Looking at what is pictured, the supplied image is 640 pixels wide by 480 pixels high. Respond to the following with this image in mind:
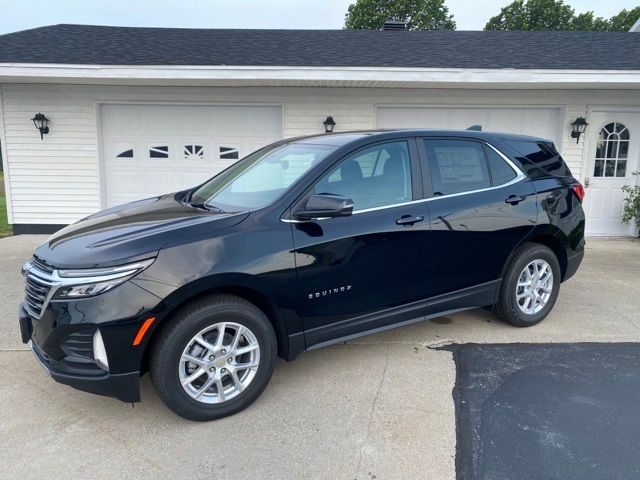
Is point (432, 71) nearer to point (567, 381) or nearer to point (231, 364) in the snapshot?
point (567, 381)

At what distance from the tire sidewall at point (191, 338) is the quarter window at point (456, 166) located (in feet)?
5.63

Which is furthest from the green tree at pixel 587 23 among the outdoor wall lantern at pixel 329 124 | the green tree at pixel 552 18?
the outdoor wall lantern at pixel 329 124

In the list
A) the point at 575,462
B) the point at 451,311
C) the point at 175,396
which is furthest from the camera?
the point at 451,311

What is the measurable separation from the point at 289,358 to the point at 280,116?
21.6ft

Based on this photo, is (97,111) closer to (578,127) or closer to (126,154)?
(126,154)

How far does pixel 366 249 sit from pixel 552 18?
4037cm

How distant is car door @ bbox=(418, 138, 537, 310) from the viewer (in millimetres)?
3689

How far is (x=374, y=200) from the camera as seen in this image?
3.45 meters

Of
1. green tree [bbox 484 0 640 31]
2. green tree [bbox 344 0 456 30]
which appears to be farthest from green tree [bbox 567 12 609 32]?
green tree [bbox 344 0 456 30]

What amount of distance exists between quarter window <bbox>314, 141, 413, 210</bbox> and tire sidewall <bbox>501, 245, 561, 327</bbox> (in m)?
1.29

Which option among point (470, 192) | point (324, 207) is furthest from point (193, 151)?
point (324, 207)

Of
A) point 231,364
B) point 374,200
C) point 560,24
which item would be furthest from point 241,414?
point 560,24

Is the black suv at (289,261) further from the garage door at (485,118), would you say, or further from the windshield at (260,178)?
the garage door at (485,118)

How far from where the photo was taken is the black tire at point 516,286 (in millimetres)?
4148
